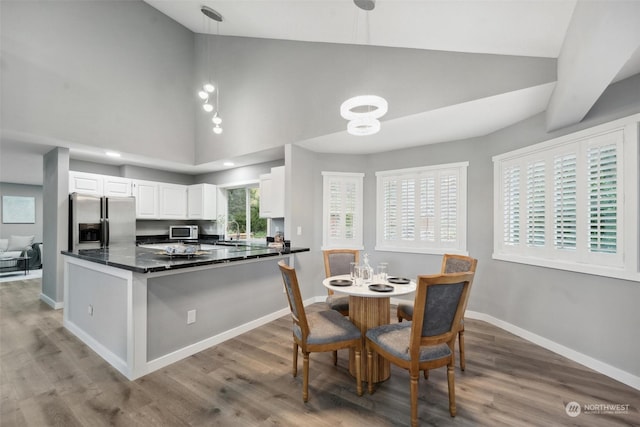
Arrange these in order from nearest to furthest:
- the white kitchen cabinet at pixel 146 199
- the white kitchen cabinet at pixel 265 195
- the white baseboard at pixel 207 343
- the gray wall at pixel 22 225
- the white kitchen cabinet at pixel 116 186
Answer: the white baseboard at pixel 207 343, the white kitchen cabinet at pixel 265 195, the white kitchen cabinet at pixel 116 186, the white kitchen cabinet at pixel 146 199, the gray wall at pixel 22 225

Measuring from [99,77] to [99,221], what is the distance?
2.33 metres

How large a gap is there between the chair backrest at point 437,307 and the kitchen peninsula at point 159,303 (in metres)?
1.93

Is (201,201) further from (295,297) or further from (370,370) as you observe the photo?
(370,370)

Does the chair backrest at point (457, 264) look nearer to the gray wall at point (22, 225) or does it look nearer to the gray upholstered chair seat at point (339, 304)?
the gray upholstered chair seat at point (339, 304)

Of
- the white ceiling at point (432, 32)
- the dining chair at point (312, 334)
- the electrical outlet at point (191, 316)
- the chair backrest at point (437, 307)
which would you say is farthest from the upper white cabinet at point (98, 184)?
the chair backrest at point (437, 307)

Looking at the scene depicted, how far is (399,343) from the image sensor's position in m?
1.92

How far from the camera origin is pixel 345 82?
3689 millimetres

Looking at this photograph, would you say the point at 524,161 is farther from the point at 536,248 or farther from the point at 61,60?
the point at 61,60

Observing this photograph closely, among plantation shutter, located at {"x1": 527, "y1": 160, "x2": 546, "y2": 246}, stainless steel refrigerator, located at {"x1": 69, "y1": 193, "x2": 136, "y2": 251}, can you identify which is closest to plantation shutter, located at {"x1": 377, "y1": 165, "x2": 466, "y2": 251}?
plantation shutter, located at {"x1": 527, "y1": 160, "x2": 546, "y2": 246}

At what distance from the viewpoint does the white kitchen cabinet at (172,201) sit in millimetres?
5918

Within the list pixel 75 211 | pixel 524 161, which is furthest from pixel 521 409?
pixel 75 211

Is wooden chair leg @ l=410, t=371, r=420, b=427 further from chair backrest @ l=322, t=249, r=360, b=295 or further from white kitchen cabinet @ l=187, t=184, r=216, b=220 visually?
white kitchen cabinet @ l=187, t=184, r=216, b=220

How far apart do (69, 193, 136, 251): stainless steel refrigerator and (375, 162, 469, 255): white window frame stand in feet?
15.1

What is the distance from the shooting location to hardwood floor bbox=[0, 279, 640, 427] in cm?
188
